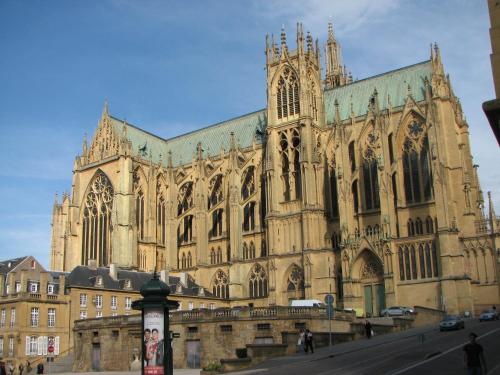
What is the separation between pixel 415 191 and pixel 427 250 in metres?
6.37

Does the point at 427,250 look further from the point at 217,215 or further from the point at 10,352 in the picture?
the point at 10,352

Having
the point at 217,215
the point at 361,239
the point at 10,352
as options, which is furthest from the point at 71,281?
the point at 361,239

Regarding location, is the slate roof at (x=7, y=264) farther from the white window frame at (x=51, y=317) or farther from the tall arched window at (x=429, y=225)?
the tall arched window at (x=429, y=225)

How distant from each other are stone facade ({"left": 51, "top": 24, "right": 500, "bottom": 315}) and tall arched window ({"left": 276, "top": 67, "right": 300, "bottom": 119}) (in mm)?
145

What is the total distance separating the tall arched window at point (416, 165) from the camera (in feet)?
186

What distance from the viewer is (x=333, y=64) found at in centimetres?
8838

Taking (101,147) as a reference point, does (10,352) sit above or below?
below

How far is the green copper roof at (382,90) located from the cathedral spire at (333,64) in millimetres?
14514

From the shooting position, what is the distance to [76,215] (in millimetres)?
78000

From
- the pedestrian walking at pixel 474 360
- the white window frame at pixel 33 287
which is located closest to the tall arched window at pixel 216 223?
the white window frame at pixel 33 287

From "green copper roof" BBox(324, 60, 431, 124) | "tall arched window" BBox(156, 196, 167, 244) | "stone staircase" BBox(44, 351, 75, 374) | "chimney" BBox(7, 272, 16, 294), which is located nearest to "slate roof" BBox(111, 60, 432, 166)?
"green copper roof" BBox(324, 60, 431, 124)

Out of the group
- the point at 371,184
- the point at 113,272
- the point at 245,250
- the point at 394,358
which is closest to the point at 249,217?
the point at 245,250

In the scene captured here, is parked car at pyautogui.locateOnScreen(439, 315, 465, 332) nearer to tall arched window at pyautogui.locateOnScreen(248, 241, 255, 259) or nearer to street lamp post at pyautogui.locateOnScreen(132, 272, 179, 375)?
street lamp post at pyautogui.locateOnScreen(132, 272, 179, 375)

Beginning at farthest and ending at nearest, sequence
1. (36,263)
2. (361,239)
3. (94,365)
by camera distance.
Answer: (36,263) < (361,239) < (94,365)
